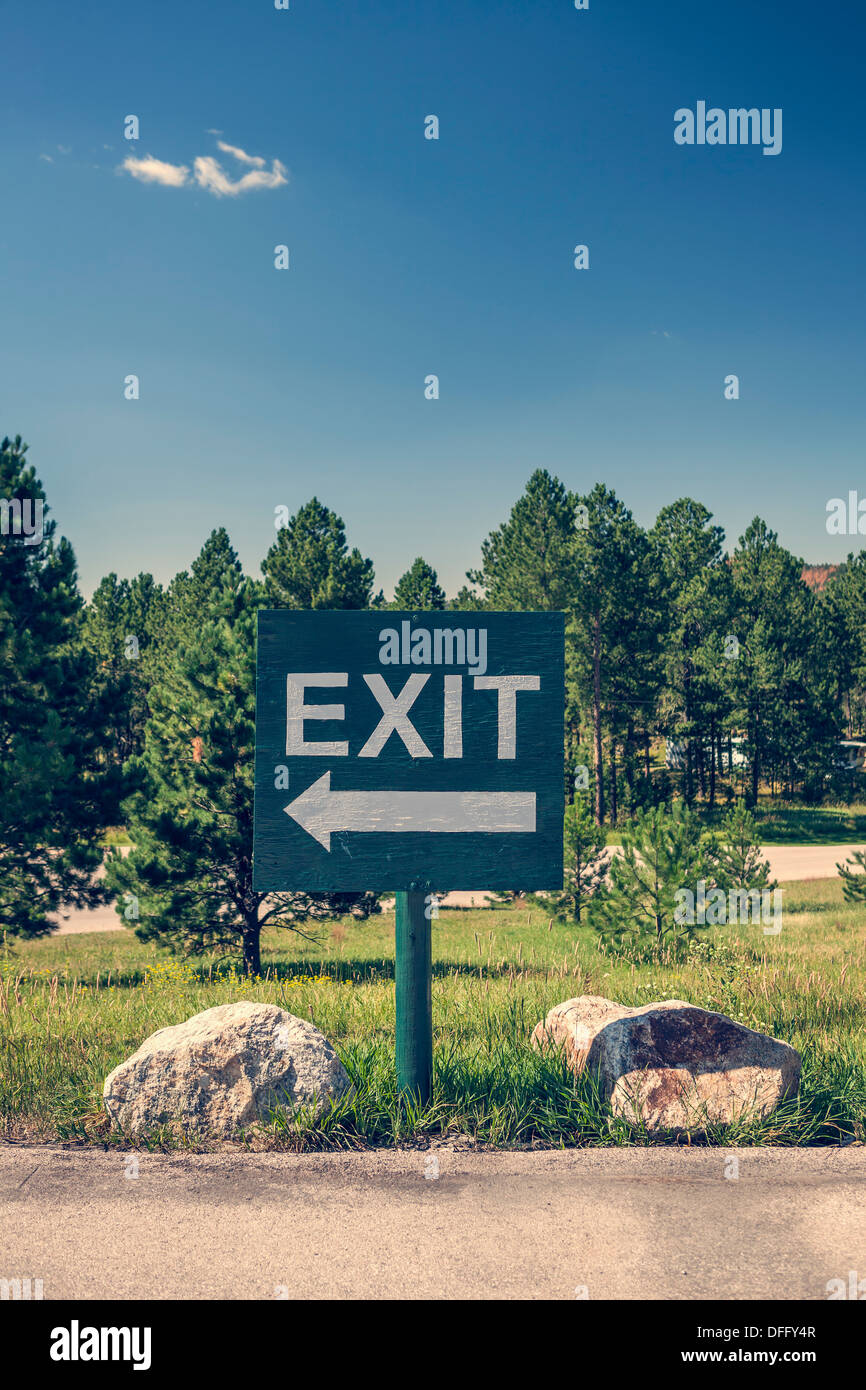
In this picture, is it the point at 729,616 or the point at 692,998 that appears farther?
the point at 729,616

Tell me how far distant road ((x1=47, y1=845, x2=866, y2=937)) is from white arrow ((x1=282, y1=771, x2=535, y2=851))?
696 inches

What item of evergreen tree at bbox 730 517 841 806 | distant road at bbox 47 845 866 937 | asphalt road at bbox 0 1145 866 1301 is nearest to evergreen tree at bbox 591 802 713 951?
asphalt road at bbox 0 1145 866 1301

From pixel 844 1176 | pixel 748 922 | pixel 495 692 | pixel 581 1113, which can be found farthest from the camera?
pixel 748 922

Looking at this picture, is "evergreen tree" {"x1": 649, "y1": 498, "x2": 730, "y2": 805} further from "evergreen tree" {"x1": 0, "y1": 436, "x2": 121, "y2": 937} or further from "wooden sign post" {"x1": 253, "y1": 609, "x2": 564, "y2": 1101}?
"wooden sign post" {"x1": 253, "y1": 609, "x2": 564, "y2": 1101}

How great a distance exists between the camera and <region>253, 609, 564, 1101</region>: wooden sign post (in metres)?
5.26

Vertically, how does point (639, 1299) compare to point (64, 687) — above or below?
below

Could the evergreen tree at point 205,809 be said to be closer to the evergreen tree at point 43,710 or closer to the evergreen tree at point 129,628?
the evergreen tree at point 43,710

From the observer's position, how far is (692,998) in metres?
7.10

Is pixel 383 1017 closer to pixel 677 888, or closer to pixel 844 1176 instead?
pixel 844 1176

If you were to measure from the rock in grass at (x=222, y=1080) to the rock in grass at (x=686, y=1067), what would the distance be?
1.57 meters

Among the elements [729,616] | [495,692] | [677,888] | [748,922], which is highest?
[729,616]

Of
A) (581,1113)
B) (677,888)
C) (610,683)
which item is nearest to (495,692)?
(581,1113)
